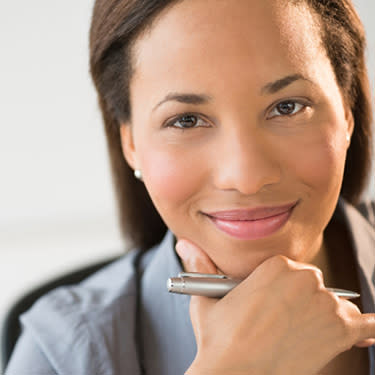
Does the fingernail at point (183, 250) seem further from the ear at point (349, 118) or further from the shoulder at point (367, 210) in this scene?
the shoulder at point (367, 210)

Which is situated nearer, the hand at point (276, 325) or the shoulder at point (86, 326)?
the hand at point (276, 325)

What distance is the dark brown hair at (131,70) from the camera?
1.00m

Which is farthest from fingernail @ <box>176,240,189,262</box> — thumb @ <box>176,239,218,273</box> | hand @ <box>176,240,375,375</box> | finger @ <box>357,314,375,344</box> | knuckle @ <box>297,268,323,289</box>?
finger @ <box>357,314,375,344</box>

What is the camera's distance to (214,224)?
3.30ft

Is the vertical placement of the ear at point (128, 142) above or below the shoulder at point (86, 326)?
above

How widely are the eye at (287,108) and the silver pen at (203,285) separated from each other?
0.29m

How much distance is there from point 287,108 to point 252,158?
0.12 metres

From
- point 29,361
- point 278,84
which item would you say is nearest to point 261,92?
point 278,84

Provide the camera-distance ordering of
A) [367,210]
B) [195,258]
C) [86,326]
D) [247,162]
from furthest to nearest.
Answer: [367,210] → [86,326] → [195,258] → [247,162]

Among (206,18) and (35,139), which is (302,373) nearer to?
(206,18)

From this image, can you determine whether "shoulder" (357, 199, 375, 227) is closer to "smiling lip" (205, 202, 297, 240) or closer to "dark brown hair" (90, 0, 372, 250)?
"dark brown hair" (90, 0, 372, 250)

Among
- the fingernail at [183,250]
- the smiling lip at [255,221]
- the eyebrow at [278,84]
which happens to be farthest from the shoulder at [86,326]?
the eyebrow at [278,84]

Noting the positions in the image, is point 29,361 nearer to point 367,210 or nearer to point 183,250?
point 183,250

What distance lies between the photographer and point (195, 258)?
3.40 feet
